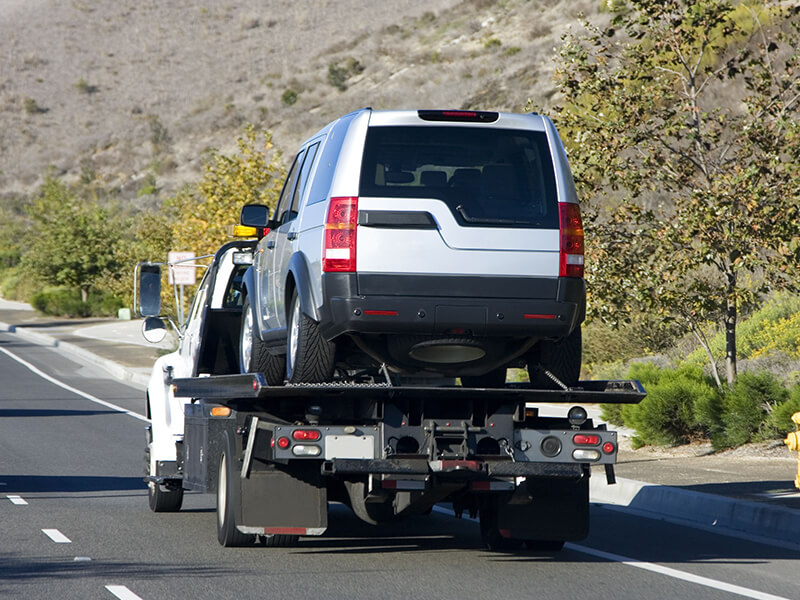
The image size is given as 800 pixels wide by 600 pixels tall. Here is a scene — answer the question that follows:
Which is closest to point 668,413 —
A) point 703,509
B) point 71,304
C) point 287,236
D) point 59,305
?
point 703,509

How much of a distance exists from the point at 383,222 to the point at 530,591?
246cm

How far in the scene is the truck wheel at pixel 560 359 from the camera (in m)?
9.16

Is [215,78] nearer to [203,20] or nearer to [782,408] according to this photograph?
[203,20]

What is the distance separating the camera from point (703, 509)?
Result: 11945mm

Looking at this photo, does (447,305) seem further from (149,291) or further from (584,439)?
(149,291)

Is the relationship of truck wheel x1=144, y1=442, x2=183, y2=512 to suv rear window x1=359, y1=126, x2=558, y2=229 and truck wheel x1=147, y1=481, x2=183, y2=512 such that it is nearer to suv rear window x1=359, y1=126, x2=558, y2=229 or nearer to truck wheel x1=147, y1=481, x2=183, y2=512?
truck wheel x1=147, y1=481, x2=183, y2=512

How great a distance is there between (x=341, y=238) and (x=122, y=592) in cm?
253

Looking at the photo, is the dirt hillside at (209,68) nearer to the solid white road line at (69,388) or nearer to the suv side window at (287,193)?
the solid white road line at (69,388)

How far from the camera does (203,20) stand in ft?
405

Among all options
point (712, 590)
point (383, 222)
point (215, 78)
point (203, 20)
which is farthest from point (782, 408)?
point (203, 20)

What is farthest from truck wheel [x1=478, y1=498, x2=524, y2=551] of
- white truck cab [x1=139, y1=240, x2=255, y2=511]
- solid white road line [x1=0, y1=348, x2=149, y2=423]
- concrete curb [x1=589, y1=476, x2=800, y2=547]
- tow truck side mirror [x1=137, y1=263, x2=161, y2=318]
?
solid white road line [x1=0, y1=348, x2=149, y2=423]

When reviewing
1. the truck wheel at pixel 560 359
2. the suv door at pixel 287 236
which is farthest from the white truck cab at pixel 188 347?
the truck wheel at pixel 560 359

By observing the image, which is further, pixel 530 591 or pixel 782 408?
pixel 782 408

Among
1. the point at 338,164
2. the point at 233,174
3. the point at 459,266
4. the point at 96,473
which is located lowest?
the point at 96,473
